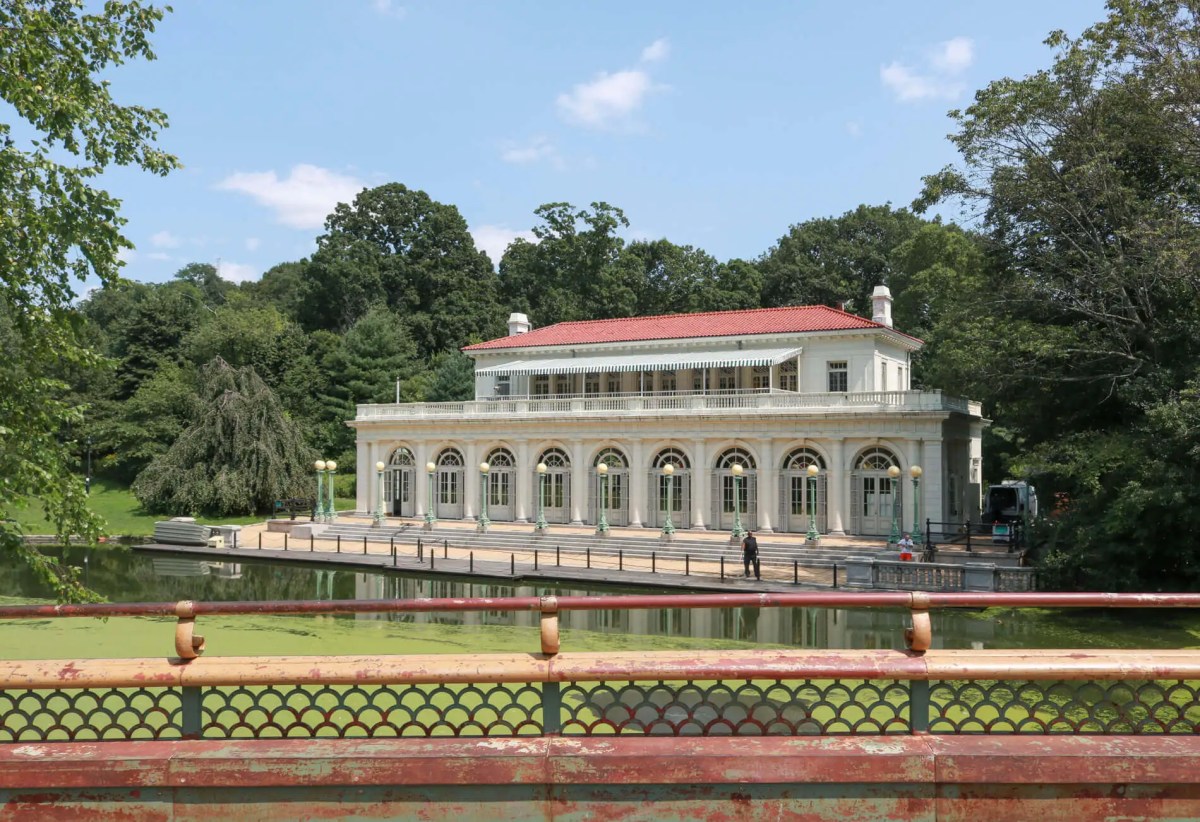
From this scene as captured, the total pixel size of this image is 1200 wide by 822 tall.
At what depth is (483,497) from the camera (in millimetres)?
34906

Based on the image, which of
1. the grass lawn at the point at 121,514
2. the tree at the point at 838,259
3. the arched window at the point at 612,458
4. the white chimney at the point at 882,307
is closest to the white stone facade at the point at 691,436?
the arched window at the point at 612,458

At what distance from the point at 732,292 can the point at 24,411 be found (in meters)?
55.5

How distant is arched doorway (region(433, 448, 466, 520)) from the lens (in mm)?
38312

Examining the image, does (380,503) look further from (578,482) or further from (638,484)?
(638,484)

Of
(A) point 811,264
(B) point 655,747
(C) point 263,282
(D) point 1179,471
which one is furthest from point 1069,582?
(C) point 263,282

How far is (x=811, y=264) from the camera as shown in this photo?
65875 millimetres

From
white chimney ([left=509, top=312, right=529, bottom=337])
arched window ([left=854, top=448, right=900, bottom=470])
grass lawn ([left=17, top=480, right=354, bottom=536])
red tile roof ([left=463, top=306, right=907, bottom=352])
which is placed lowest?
grass lawn ([left=17, top=480, right=354, bottom=536])

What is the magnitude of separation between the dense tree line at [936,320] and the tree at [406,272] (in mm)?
219

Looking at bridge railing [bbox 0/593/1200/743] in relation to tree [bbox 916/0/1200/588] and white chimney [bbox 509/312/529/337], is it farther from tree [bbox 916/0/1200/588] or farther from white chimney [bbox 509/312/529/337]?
white chimney [bbox 509/312/529/337]

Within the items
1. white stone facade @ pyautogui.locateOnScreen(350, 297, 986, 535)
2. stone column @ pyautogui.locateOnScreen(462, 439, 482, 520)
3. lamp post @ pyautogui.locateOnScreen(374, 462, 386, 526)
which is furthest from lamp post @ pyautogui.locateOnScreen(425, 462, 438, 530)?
lamp post @ pyautogui.locateOnScreen(374, 462, 386, 526)

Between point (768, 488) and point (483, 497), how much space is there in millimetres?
10036

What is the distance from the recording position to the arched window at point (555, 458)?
120ft

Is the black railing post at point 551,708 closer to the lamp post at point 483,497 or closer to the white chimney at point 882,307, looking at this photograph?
the lamp post at point 483,497

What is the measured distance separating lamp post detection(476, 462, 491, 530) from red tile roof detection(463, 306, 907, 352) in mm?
6367
